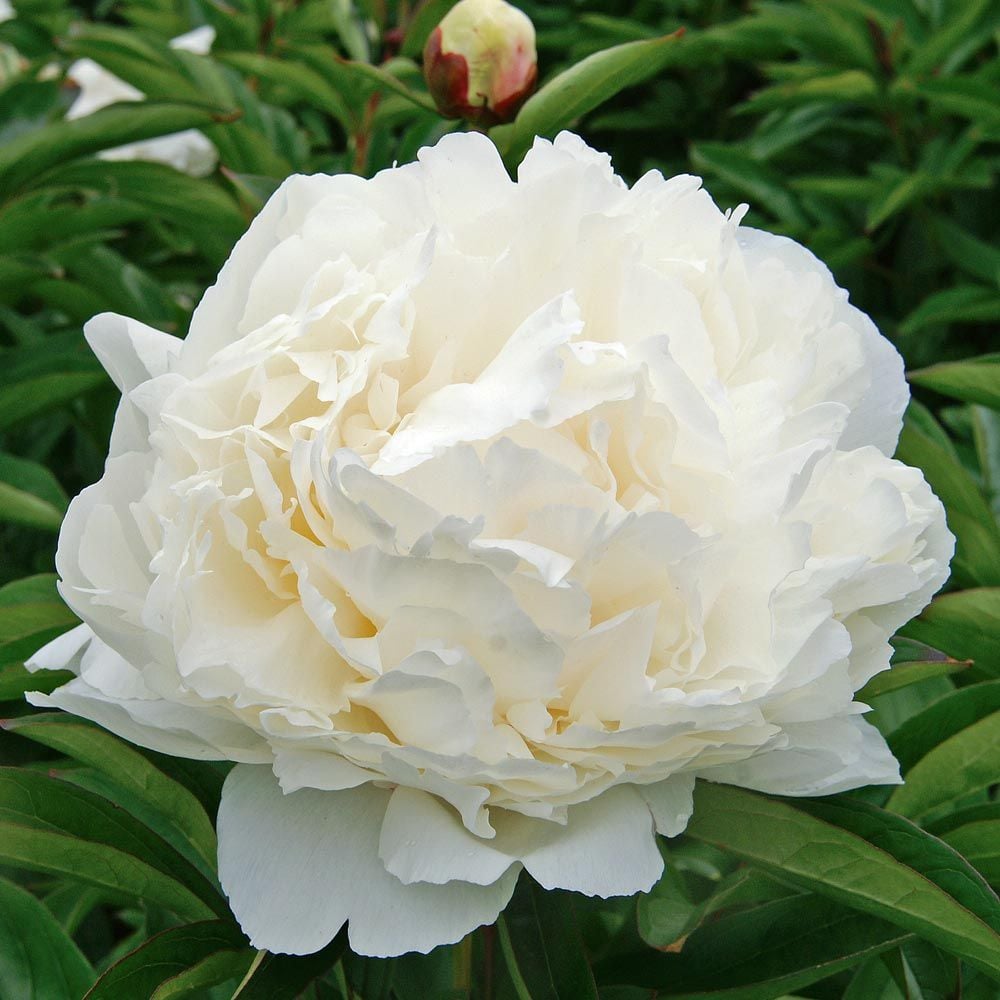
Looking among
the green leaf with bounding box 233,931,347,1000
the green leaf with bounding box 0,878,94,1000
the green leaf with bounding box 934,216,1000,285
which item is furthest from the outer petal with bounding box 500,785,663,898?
the green leaf with bounding box 934,216,1000,285

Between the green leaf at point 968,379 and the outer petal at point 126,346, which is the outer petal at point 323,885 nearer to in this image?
the outer petal at point 126,346

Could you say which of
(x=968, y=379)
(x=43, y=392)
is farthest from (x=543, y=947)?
(x=43, y=392)

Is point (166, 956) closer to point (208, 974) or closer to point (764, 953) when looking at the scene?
point (208, 974)

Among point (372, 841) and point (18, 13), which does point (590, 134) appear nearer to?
point (18, 13)

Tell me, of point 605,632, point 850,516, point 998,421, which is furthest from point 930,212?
point 605,632

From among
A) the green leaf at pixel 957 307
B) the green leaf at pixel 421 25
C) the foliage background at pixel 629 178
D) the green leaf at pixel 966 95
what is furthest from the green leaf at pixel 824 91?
the green leaf at pixel 421 25

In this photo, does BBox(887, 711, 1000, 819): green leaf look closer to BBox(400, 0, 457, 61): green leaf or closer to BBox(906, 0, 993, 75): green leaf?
BBox(400, 0, 457, 61): green leaf

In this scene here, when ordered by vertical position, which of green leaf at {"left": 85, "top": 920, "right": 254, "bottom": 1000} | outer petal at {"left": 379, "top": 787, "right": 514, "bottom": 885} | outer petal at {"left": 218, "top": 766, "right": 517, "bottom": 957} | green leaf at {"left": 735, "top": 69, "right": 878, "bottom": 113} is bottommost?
green leaf at {"left": 735, "top": 69, "right": 878, "bottom": 113}
